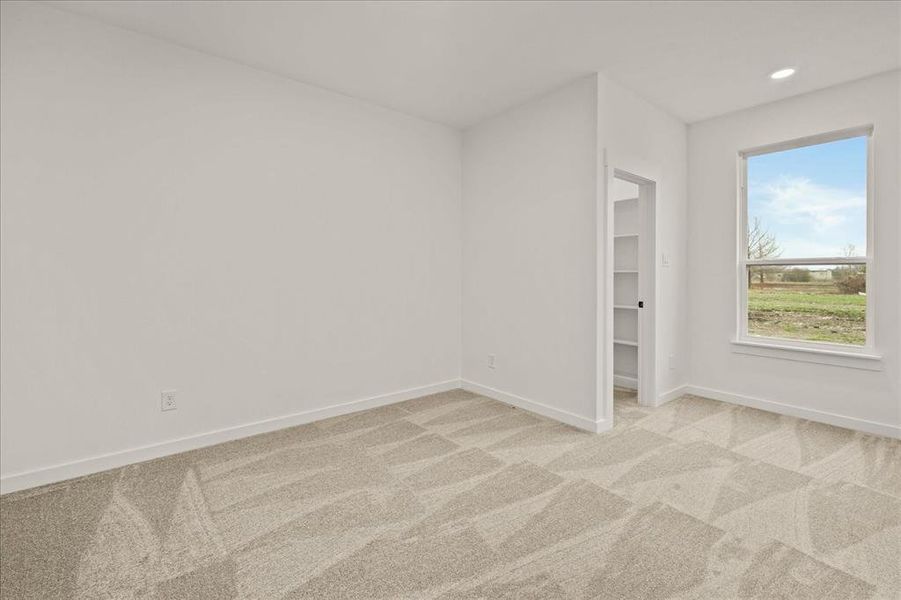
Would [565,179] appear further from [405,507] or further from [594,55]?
[405,507]

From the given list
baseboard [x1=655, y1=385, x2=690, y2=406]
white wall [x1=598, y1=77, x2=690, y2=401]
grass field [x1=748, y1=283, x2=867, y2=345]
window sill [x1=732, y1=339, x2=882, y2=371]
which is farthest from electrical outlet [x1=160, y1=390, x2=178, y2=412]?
grass field [x1=748, y1=283, x2=867, y2=345]

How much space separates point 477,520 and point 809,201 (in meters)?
3.87

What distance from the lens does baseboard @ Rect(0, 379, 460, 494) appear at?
7.85 ft

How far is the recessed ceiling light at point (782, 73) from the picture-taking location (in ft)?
10.2

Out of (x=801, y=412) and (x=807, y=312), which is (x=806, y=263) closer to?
(x=807, y=312)

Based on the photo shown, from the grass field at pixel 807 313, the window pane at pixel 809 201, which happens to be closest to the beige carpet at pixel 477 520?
the grass field at pixel 807 313

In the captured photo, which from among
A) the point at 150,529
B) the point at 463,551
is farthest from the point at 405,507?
the point at 150,529

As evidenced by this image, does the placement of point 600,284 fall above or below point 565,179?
below

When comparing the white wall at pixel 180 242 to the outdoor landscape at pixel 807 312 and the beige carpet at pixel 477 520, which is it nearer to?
the beige carpet at pixel 477 520

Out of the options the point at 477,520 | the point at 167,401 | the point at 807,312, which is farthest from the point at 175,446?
the point at 807,312

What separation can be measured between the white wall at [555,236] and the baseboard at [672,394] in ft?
0.24

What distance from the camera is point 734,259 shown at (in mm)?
3953

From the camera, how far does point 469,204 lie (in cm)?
439

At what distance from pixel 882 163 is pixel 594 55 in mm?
2362
